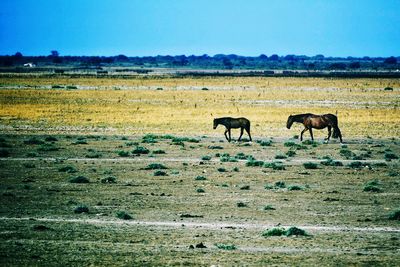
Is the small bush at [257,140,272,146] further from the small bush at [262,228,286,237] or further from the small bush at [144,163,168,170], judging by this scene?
the small bush at [262,228,286,237]

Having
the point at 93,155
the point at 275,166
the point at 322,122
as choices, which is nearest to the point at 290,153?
the point at 275,166

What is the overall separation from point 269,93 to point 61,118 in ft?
97.2

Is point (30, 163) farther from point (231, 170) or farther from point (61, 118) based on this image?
point (61, 118)

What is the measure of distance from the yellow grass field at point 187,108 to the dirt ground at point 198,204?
8974 millimetres

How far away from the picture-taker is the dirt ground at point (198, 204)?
1384 centimetres

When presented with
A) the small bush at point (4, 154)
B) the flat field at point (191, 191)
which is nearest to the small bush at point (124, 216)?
the flat field at point (191, 191)

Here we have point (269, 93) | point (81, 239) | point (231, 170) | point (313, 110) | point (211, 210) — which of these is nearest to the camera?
point (81, 239)

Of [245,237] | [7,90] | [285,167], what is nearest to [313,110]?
[285,167]

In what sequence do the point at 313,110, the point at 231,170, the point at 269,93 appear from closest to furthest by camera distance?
the point at 231,170 → the point at 313,110 → the point at 269,93

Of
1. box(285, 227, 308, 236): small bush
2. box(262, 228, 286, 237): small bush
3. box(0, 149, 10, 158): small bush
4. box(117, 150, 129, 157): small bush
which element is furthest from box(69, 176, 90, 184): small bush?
box(285, 227, 308, 236): small bush

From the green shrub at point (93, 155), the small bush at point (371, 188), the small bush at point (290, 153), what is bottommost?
the small bush at point (290, 153)

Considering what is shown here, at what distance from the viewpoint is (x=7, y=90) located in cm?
7675

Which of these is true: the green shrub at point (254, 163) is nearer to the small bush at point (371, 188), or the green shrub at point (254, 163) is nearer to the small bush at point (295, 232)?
the small bush at point (371, 188)

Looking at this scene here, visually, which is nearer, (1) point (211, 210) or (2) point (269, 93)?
(1) point (211, 210)
